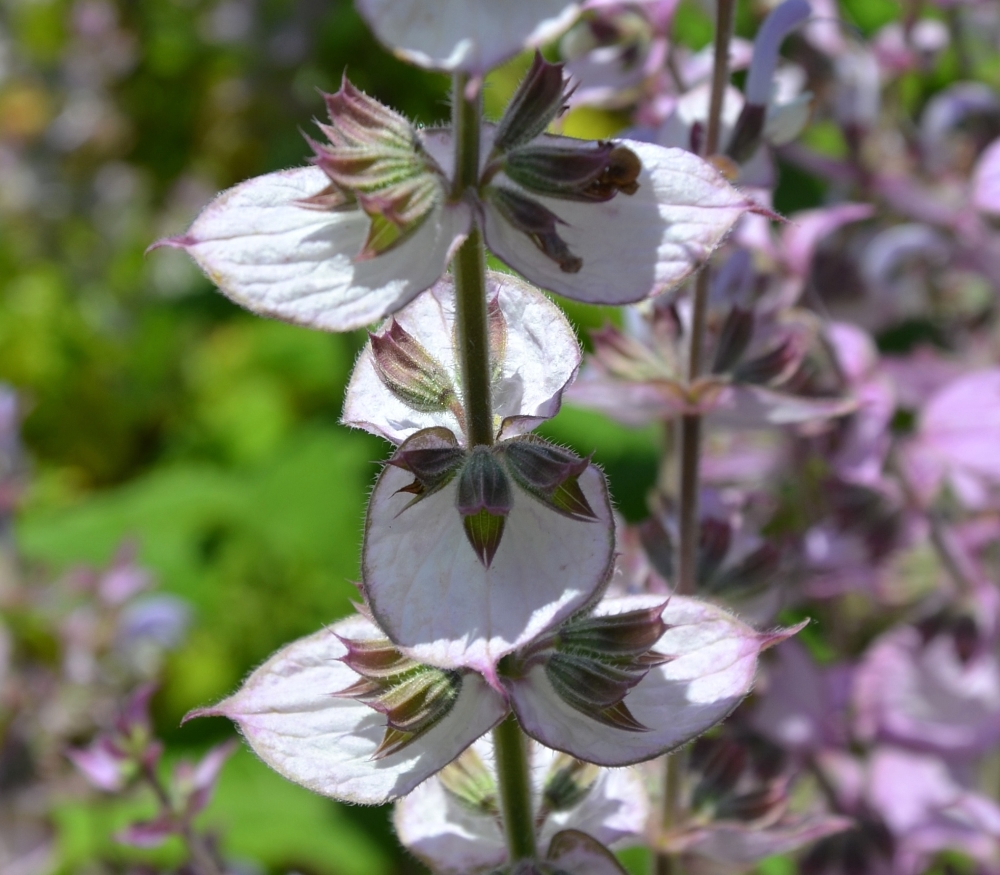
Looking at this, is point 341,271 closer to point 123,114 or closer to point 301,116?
point 301,116

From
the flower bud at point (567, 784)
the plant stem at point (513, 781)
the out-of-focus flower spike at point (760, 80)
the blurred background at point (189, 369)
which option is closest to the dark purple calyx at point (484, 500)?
the plant stem at point (513, 781)

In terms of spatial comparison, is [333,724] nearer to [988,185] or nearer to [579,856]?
[579,856]

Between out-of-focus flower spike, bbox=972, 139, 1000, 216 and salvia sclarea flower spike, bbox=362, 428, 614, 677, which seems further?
out-of-focus flower spike, bbox=972, 139, 1000, 216

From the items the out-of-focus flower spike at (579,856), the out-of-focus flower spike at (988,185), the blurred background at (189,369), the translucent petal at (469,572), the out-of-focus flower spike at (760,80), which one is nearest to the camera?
the translucent petal at (469,572)

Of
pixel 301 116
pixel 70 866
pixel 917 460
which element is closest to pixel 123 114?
pixel 301 116

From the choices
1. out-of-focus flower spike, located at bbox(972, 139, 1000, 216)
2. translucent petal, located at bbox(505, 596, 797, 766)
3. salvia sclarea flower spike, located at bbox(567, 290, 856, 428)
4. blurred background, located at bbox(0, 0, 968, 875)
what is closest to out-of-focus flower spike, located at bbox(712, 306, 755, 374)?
salvia sclarea flower spike, located at bbox(567, 290, 856, 428)

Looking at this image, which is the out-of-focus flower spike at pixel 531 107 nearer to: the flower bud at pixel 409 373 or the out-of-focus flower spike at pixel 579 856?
the flower bud at pixel 409 373

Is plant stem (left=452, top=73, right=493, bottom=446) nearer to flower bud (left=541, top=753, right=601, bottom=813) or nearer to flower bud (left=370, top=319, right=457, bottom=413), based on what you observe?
flower bud (left=370, top=319, right=457, bottom=413)
